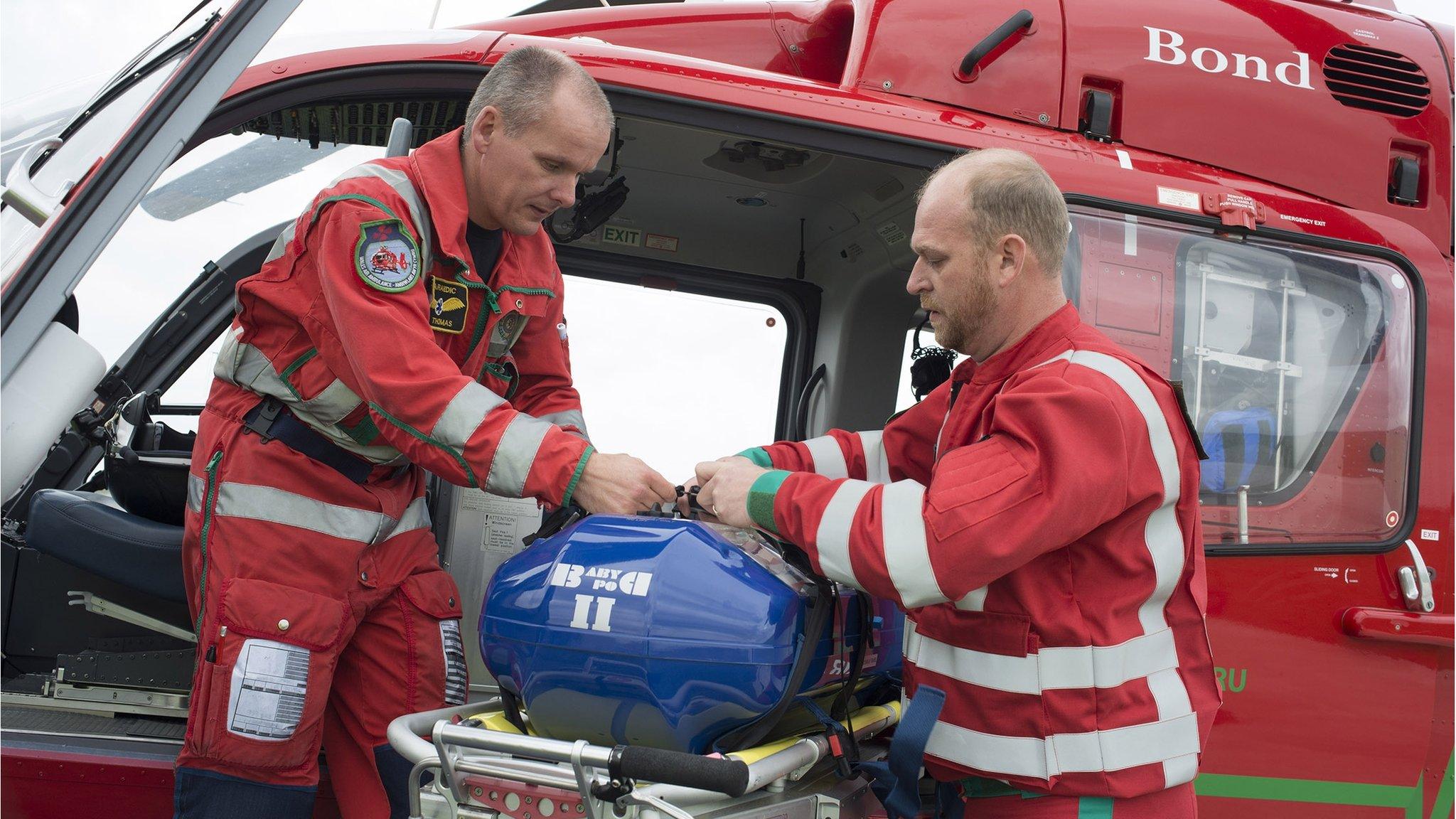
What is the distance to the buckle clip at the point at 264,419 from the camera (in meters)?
2.12

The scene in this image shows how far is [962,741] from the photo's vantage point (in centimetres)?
176

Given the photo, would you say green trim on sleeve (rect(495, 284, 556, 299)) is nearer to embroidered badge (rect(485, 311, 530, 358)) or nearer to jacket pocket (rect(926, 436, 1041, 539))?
embroidered badge (rect(485, 311, 530, 358))

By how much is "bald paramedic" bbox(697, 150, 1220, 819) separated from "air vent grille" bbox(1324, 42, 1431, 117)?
1788 millimetres

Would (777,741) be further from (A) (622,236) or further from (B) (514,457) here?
(A) (622,236)

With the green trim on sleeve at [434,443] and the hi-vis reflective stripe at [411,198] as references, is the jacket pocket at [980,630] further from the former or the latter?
the hi-vis reflective stripe at [411,198]

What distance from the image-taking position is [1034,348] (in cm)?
184

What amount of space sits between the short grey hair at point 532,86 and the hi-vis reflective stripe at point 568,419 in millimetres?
659

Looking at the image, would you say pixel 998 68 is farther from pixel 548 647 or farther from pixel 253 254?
pixel 253 254

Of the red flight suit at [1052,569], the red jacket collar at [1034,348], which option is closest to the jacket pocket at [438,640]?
the red flight suit at [1052,569]

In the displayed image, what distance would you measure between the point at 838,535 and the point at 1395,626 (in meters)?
1.71

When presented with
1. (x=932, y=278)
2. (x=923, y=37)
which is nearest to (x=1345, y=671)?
(x=932, y=278)

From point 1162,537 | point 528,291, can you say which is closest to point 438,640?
point 528,291

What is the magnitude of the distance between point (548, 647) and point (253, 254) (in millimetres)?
2268

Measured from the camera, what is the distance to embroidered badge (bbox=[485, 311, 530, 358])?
90.3 inches
